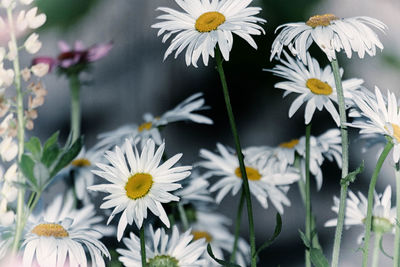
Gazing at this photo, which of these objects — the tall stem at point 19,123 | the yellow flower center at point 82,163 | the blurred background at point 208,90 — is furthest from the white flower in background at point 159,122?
the blurred background at point 208,90

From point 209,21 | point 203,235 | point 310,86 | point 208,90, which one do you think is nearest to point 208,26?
point 209,21

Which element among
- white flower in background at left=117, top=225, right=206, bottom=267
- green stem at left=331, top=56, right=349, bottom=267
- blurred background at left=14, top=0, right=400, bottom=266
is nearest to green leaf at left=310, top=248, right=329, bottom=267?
green stem at left=331, top=56, right=349, bottom=267

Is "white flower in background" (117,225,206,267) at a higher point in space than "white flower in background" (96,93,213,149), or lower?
lower

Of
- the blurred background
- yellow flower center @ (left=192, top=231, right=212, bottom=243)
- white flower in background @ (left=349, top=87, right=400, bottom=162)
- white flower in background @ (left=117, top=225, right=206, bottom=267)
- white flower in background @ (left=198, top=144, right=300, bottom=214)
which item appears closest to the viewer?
white flower in background @ (left=349, top=87, right=400, bottom=162)

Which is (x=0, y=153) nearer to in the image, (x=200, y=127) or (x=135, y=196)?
(x=135, y=196)

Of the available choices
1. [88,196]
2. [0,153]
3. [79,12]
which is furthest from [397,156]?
[79,12]

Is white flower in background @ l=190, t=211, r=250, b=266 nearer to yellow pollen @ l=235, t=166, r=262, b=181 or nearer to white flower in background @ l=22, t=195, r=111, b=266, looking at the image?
yellow pollen @ l=235, t=166, r=262, b=181
